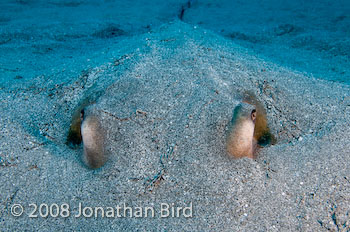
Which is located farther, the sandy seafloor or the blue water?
the blue water

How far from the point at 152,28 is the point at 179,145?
587 centimetres

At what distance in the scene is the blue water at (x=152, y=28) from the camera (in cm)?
495

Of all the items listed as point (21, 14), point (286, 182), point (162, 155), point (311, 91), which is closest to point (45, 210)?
point (162, 155)

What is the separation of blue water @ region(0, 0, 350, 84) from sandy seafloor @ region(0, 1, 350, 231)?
2.31 ft

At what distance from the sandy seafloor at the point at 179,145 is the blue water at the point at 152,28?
2.31 ft

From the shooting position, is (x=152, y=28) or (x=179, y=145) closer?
(x=179, y=145)

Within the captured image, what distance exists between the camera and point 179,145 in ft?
7.59

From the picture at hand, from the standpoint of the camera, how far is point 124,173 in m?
2.21

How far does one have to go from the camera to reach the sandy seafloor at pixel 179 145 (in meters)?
2.05

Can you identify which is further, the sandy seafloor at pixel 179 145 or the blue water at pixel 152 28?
the blue water at pixel 152 28

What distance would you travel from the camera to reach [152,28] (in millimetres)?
Result: 7375

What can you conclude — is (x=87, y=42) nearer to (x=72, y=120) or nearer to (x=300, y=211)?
(x=72, y=120)

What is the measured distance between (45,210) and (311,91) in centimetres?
347

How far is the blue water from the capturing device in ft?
16.3
